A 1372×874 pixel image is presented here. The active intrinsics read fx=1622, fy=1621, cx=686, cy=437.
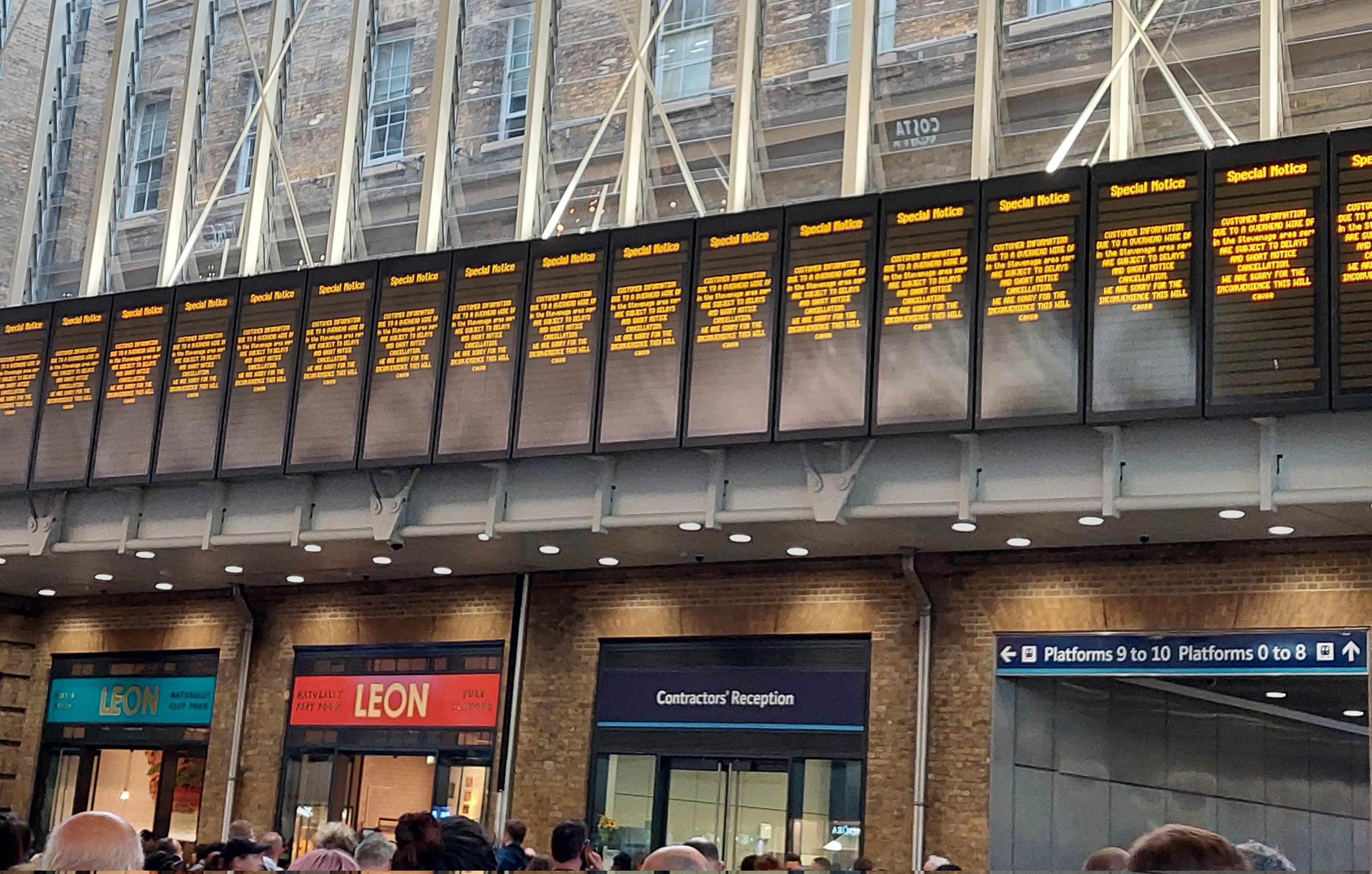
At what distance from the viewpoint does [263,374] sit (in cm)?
1700

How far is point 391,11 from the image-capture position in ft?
72.8

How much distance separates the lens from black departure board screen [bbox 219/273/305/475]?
16.7 m

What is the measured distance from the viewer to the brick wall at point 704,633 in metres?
16.0

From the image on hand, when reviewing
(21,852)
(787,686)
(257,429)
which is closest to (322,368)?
(257,429)

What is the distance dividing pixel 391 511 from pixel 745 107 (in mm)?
5658

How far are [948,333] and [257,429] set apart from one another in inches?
294

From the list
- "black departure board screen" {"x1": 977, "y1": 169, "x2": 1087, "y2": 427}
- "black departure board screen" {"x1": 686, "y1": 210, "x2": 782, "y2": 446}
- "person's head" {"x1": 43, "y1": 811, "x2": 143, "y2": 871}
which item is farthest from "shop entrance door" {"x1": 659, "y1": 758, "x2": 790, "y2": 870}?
"person's head" {"x1": 43, "y1": 811, "x2": 143, "y2": 871}

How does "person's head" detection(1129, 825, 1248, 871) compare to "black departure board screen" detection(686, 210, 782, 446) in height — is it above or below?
below

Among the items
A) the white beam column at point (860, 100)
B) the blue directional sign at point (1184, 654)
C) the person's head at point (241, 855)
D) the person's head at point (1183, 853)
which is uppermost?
the white beam column at point (860, 100)

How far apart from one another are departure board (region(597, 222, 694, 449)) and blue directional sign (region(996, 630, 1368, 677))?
4124mm

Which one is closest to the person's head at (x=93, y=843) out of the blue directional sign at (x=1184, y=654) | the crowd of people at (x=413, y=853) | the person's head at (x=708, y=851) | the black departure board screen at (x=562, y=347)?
the crowd of people at (x=413, y=853)

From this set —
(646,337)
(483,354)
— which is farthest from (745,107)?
(483,354)

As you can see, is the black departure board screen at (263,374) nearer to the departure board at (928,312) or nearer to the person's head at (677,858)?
the departure board at (928,312)

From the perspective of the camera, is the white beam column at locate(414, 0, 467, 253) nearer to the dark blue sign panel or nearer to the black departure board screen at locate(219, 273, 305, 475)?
the black departure board screen at locate(219, 273, 305, 475)
